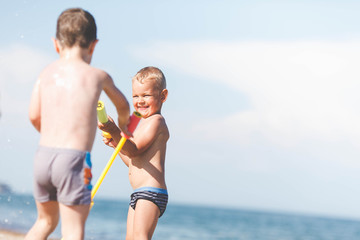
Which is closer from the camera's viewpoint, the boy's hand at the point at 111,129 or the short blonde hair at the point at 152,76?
the boy's hand at the point at 111,129

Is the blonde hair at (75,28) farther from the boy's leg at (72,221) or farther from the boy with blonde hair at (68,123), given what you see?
the boy's leg at (72,221)

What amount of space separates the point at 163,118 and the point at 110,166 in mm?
543

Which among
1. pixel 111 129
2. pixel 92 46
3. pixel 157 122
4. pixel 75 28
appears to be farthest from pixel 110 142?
pixel 75 28

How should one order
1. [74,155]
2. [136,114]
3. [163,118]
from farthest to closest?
[163,118] < [136,114] < [74,155]

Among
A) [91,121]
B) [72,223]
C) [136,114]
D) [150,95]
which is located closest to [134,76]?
[150,95]

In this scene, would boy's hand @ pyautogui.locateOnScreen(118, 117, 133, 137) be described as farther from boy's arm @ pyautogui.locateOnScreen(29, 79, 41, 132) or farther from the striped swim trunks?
the striped swim trunks

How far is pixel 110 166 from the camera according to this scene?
4.03 meters

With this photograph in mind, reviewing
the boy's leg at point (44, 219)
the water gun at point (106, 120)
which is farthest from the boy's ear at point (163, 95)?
the boy's leg at point (44, 219)

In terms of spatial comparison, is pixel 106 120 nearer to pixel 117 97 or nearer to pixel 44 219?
pixel 117 97

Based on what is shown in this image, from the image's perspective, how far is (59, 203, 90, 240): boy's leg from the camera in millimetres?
2951

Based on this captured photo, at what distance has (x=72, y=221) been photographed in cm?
297

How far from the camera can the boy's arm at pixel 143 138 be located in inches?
158

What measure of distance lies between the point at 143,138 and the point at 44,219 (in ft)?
3.59

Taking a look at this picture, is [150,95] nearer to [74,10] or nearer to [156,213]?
[156,213]
